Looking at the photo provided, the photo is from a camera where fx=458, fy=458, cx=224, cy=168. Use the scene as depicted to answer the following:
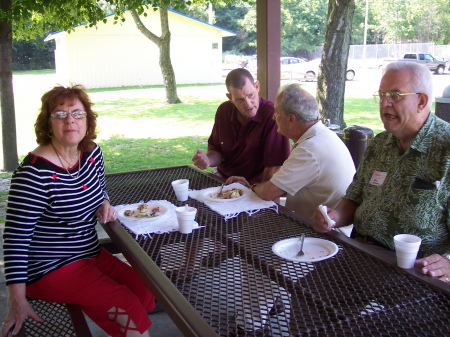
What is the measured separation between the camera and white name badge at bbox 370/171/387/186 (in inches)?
82.6

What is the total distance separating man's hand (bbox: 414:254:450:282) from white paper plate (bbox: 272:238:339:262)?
31 cm

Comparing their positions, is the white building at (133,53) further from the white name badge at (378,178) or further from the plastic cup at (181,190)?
the white name badge at (378,178)

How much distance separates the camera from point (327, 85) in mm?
7828

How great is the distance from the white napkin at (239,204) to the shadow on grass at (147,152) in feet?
16.1

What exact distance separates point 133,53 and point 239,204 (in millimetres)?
24521

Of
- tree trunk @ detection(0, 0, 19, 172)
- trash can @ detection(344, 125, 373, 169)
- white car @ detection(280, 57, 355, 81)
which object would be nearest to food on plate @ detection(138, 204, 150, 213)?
trash can @ detection(344, 125, 373, 169)

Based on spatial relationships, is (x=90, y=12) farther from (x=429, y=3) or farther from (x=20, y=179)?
(x=429, y=3)

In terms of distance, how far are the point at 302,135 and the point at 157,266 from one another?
117 centimetres

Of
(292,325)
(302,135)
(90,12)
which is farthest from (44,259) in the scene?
(90,12)

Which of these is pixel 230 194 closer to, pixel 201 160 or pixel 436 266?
pixel 201 160

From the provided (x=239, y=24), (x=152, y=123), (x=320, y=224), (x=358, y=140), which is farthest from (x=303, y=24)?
(x=320, y=224)

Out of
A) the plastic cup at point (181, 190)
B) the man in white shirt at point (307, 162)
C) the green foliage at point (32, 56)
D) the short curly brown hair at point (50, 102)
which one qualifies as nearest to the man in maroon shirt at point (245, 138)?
the man in white shirt at point (307, 162)

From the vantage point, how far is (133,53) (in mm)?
25453

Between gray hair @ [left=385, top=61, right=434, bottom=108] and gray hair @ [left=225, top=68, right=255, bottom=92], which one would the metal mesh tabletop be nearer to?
gray hair @ [left=385, top=61, right=434, bottom=108]
